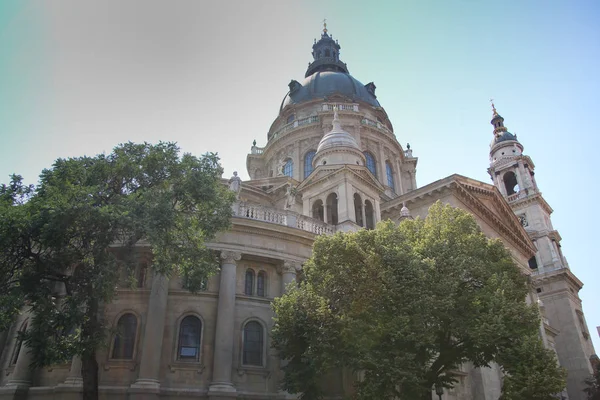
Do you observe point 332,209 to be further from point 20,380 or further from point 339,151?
point 20,380

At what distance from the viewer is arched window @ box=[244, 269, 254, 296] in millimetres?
20741

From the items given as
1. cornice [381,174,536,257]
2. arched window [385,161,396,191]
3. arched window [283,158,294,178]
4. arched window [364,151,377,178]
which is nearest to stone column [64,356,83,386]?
cornice [381,174,536,257]

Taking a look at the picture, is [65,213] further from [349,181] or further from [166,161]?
Result: [349,181]

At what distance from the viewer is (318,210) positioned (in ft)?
92.3

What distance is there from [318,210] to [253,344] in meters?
10.5

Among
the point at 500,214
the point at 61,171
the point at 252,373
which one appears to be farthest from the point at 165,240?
the point at 500,214

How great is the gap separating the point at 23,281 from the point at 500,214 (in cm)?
3175

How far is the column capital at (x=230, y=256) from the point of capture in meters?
20.0

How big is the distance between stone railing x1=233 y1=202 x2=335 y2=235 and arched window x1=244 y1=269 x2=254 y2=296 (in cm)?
243

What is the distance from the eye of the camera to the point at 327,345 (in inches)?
587

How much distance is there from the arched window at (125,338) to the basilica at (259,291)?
40mm

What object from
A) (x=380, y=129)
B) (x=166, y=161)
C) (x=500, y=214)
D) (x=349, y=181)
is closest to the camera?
(x=166, y=161)

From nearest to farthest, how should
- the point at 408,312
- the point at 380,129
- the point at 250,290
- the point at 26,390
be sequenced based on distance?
the point at 408,312 < the point at 26,390 < the point at 250,290 < the point at 380,129

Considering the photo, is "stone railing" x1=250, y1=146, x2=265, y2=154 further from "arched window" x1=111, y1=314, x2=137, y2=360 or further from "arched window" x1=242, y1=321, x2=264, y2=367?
"arched window" x1=111, y1=314, x2=137, y2=360
